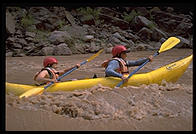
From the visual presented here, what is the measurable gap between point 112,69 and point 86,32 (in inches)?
146

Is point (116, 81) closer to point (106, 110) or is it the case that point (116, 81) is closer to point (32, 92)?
point (106, 110)

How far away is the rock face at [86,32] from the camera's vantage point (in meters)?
5.35

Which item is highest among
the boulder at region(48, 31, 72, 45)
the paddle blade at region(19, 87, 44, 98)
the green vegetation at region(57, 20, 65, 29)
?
→ the green vegetation at region(57, 20, 65, 29)

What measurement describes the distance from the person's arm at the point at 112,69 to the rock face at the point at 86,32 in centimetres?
310

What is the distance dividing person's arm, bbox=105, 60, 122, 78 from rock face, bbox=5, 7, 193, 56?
10.2 ft

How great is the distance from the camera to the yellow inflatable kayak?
6.37ft

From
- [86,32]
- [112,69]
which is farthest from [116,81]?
[86,32]

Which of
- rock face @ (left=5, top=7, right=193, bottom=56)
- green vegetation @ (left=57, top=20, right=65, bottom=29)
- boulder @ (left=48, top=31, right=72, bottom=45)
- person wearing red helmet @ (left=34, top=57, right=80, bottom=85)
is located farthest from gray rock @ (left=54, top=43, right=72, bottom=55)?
person wearing red helmet @ (left=34, top=57, right=80, bottom=85)

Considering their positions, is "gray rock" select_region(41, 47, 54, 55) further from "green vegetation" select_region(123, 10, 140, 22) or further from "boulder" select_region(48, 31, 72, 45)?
"green vegetation" select_region(123, 10, 140, 22)

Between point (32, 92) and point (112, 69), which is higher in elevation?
point (112, 69)

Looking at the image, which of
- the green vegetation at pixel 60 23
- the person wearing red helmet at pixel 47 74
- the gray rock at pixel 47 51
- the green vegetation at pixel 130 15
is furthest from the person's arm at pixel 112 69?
the green vegetation at pixel 60 23

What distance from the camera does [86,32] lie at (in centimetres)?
561

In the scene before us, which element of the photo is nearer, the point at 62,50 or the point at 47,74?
the point at 47,74

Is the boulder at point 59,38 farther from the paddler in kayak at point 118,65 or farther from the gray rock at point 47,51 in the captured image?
the paddler in kayak at point 118,65
